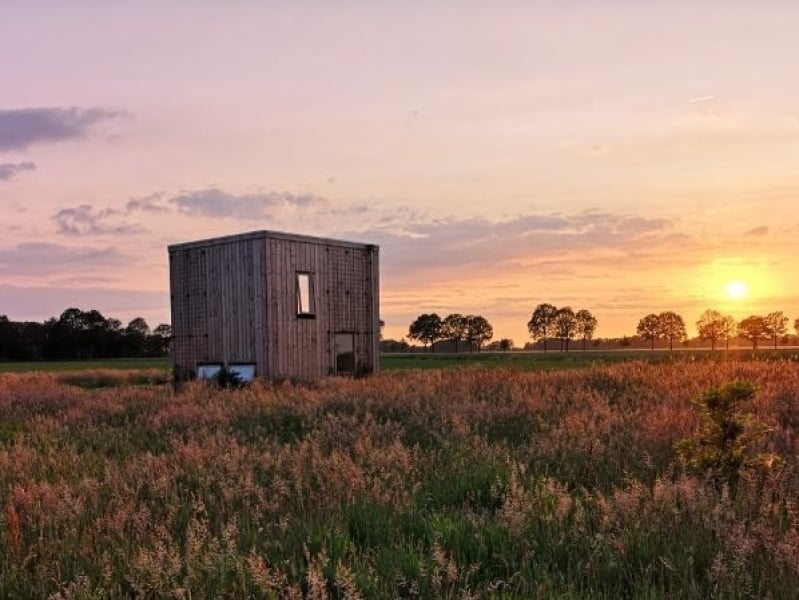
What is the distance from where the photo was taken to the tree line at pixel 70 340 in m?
107

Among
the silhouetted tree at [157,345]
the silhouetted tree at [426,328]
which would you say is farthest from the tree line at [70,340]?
the silhouetted tree at [426,328]

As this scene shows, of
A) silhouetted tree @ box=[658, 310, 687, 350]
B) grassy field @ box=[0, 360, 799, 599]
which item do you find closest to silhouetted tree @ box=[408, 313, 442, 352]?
silhouetted tree @ box=[658, 310, 687, 350]

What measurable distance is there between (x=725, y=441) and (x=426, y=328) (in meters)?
150

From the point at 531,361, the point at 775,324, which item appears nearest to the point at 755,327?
the point at 775,324

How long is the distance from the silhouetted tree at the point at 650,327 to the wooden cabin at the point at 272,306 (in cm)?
13973

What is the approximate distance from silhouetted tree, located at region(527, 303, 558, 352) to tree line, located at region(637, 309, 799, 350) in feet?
68.1

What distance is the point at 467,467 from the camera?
6.69 meters

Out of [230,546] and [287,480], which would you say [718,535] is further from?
[287,480]

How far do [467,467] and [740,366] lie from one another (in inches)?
440

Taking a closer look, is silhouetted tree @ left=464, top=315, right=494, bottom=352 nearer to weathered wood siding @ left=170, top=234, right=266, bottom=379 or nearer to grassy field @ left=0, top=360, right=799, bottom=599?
weathered wood siding @ left=170, top=234, right=266, bottom=379

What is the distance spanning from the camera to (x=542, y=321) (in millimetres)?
166250

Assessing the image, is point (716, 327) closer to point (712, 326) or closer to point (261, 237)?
point (712, 326)

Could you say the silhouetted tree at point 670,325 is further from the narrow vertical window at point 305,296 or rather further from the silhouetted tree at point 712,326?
the narrow vertical window at point 305,296

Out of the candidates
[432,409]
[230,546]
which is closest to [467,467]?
[230,546]
